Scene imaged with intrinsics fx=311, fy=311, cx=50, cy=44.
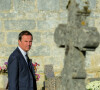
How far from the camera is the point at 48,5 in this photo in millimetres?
7184

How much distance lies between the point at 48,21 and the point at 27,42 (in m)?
2.86

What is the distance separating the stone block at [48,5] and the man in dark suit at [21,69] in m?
2.82

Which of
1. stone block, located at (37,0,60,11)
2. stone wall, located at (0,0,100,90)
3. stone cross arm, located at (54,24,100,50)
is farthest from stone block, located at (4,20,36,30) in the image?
stone cross arm, located at (54,24,100,50)

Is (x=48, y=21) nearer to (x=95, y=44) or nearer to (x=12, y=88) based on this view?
(x=12, y=88)

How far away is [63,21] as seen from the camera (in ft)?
23.7

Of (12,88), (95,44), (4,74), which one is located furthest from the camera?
(4,74)

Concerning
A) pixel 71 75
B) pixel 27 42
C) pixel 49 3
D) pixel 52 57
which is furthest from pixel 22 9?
pixel 71 75

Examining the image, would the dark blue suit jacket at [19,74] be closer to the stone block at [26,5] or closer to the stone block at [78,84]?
the stone block at [78,84]

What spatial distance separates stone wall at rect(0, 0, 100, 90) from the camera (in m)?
7.08

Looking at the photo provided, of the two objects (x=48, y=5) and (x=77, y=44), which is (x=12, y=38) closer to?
(x=48, y=5)

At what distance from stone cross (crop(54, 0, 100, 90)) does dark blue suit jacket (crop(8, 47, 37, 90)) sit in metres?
0.81

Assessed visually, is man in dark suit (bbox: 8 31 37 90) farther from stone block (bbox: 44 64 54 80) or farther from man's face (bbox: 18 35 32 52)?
stone block (bbox: 44 64 54 80)

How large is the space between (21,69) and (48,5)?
3.15 meters

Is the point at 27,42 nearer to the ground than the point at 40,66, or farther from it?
farther from it
